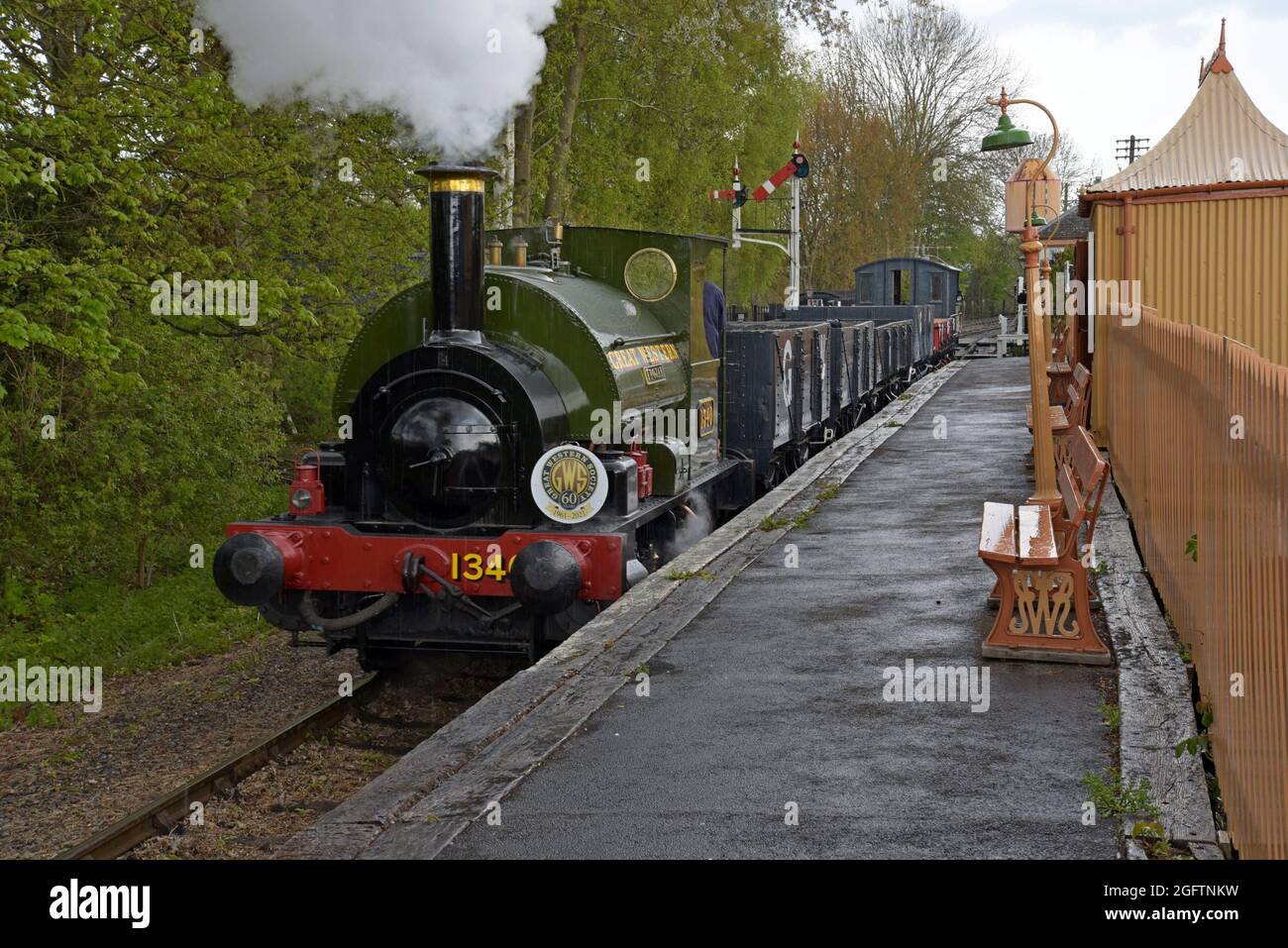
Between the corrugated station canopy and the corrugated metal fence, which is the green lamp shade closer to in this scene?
the corrugated metal fence

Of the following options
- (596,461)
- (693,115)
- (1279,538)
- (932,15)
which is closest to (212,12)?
(596,461)

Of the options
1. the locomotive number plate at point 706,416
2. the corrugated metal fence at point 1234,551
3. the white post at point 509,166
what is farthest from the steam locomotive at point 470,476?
the white post at point 509,166

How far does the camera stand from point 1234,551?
4.78 meters

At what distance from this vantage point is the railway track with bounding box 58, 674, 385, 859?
5.74 meters

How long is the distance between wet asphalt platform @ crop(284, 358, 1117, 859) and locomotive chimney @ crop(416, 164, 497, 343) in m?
2.08

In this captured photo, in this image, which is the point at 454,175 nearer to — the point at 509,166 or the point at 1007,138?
the point at 1007,138

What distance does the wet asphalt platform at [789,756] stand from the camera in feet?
14.4

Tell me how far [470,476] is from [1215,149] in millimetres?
9951

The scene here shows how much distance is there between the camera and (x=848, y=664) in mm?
6375

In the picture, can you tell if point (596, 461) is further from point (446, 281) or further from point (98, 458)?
point (98, 458)

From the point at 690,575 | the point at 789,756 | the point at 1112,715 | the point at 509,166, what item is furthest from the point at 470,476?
the point at 509,166

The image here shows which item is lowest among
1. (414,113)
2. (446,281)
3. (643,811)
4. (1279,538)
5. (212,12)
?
(643,811)

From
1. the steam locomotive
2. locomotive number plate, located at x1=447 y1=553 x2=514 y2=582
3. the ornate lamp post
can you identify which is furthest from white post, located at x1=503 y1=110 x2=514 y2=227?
the ornate lamp post

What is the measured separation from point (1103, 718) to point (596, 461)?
3.18m
